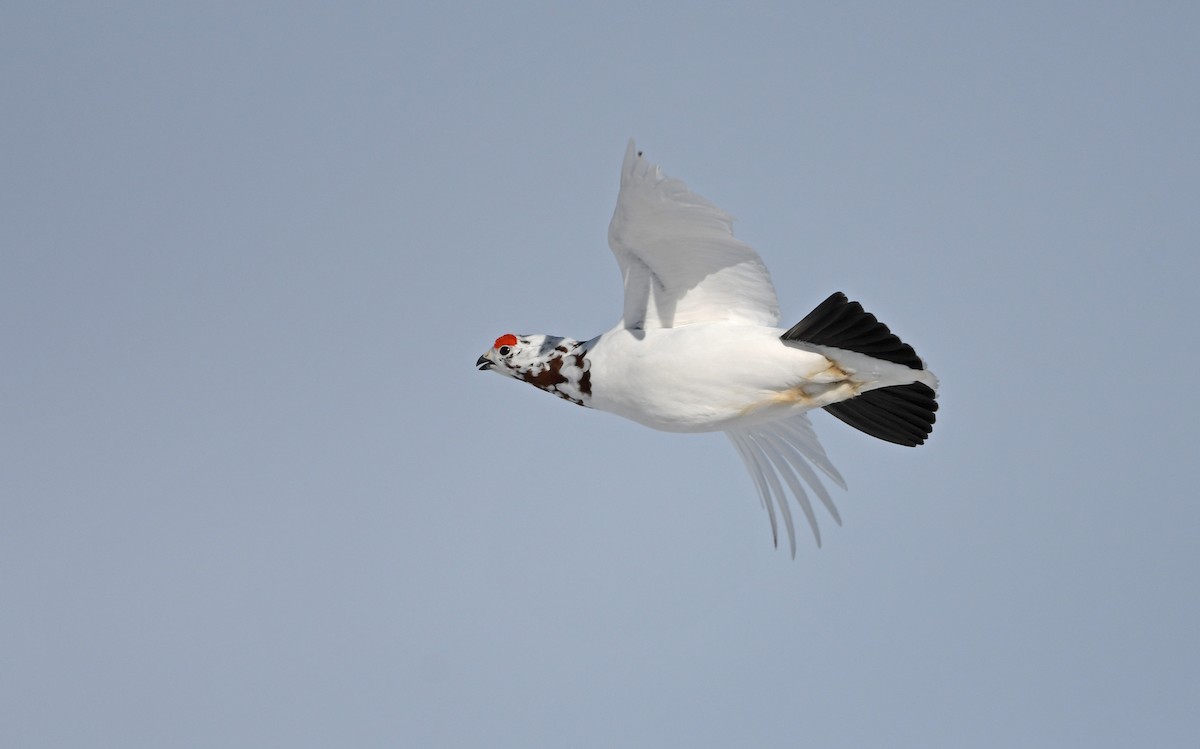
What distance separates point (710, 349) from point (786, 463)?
1924 millimetres

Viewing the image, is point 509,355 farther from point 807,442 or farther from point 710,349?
point 807,442

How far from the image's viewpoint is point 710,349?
9383 millimetres

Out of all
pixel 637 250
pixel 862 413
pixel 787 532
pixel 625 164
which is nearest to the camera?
pixel 625 164

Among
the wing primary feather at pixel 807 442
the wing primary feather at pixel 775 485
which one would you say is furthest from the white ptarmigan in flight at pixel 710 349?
the wing primary feather at pixel 775 485

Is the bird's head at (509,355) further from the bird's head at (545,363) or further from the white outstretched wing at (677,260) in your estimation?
the white outstretched wing at (677,260)

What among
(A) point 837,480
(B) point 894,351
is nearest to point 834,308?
(B) point 894,351

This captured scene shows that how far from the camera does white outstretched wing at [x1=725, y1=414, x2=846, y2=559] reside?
10773 mm

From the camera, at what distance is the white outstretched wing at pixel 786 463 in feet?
35.3

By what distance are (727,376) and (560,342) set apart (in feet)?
5.01

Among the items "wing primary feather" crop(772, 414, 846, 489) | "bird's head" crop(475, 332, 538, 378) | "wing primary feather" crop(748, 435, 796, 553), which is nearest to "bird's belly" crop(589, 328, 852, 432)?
"bird's head" crop(475, 332, 538, 378)

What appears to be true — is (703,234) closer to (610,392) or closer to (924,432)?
(610,392)

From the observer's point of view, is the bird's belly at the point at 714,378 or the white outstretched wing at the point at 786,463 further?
the white outstretched wing at the point at 786,463

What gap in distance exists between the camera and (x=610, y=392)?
383 inches

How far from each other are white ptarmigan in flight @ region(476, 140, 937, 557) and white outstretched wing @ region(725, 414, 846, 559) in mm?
626
